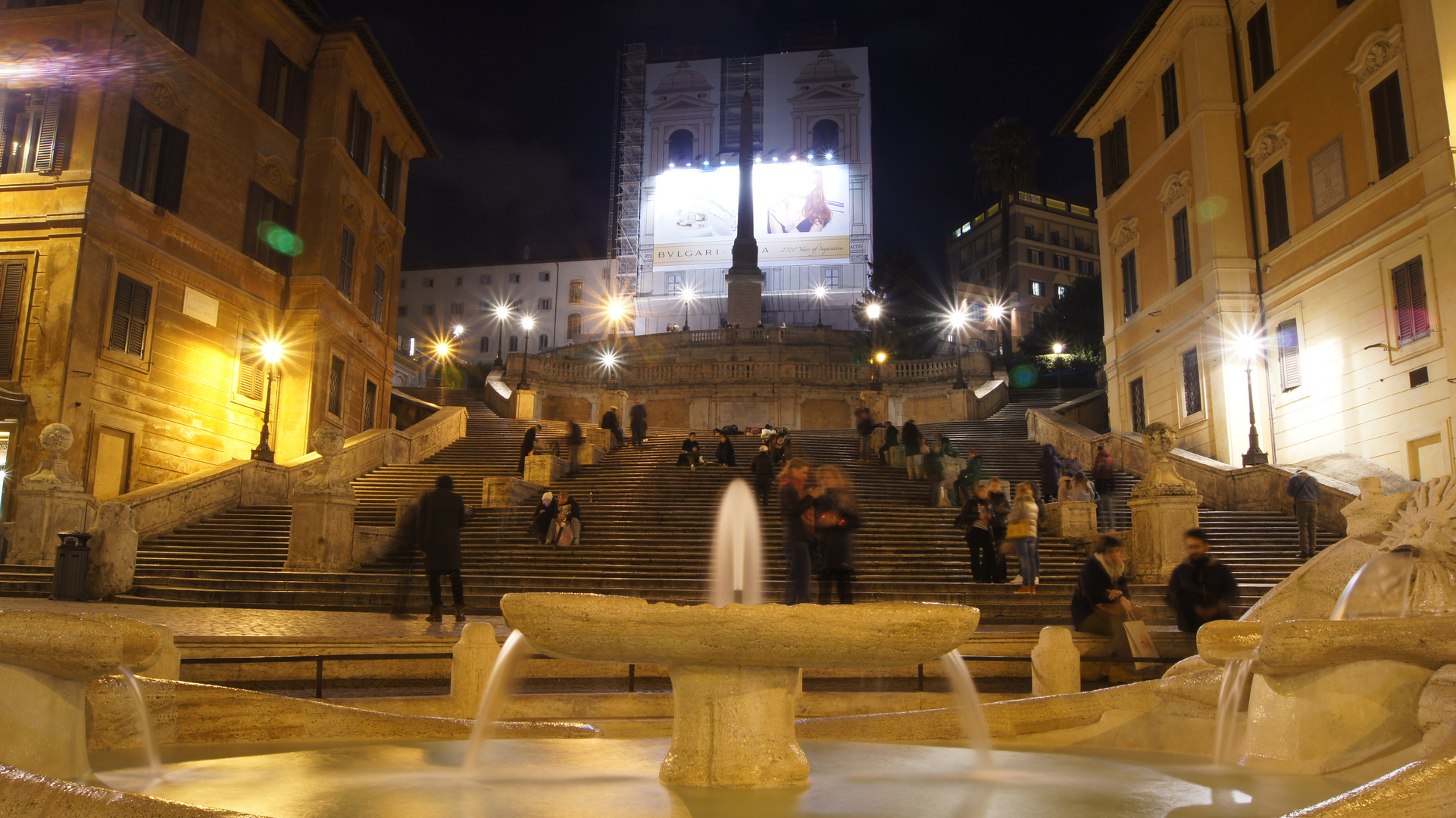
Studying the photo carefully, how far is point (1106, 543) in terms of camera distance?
8.76 meters

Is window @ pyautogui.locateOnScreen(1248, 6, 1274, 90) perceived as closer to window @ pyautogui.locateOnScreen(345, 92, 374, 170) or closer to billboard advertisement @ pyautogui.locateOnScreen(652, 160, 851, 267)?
window @ pyautogui.locateOnScreen(345, 92, 374, 170)

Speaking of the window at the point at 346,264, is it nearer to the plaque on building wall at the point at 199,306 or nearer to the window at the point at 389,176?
the window at the point at 389,176

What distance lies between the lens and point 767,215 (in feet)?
222

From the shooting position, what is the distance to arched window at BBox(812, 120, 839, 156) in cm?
7088

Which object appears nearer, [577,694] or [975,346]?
[577,694]

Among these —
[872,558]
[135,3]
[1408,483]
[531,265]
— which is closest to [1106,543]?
[872,558]

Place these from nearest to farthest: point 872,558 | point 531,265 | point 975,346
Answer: point 872,558 → point 975,346 → point 531,265

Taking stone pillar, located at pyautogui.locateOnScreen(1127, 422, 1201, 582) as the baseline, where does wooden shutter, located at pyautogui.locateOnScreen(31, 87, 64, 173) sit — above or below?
above

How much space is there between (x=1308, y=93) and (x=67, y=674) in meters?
25.2

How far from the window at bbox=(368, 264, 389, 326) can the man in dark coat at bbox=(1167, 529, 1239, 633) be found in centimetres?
2821

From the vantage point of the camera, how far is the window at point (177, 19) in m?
22.3

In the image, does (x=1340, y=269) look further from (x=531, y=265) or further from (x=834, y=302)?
(x=531, y=265)

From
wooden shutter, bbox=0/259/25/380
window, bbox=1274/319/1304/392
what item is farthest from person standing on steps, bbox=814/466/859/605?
wooden shutter, bbox=0/259/25/380

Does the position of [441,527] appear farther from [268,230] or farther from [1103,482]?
[268,230]
